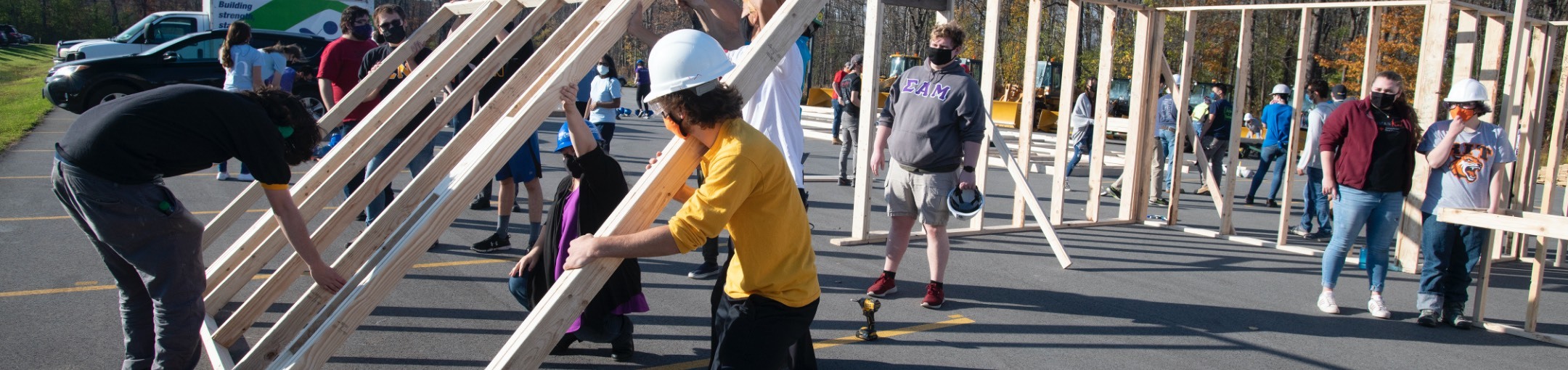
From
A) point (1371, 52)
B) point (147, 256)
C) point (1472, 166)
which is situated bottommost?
point (147, 256)

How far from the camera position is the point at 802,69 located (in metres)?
4.65

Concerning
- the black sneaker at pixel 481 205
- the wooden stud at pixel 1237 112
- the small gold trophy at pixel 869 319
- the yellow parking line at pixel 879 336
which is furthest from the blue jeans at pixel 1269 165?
the black sneaker at pixel 481 205

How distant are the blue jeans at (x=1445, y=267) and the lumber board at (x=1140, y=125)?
10.7ft

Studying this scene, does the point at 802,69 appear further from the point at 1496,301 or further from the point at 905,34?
the point at 905,34

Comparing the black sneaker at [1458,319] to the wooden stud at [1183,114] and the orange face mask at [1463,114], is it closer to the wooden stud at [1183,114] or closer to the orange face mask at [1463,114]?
the orange face mask at [1463,114]

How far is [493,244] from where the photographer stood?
20.2 feet

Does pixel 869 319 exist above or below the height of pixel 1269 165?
below

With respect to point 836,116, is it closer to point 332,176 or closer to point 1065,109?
point 1065,109

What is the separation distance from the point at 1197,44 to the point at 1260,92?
143 inches

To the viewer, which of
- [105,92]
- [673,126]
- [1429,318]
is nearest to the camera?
[673,126]

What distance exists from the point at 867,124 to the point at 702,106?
4470 millimetres

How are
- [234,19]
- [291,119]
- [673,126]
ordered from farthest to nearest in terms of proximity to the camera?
1. [234,19]
2. [291,119]
3. [673,126]

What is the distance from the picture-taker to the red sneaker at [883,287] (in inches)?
212

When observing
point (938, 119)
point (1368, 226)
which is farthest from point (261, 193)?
point (1368, 226)
